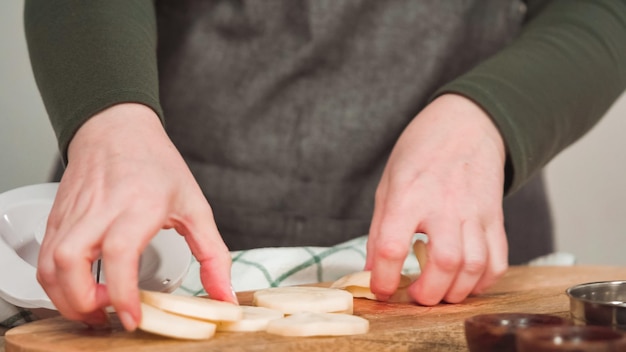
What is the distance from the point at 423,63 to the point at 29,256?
2.06 ft

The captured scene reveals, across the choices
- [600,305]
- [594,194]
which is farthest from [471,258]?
[594,194]

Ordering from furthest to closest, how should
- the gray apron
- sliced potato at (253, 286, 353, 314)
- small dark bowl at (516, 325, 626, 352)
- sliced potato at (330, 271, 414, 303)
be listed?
the gray apron → sliced potato at (330, 271, 414, 303) → sliced potato at (253, 286, 353, 314) → small dark bowl at (516, 325, 626, 352)

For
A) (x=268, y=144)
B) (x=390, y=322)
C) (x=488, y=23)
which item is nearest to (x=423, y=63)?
(x=488, y=23)

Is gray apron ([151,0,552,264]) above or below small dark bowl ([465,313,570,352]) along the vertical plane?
above

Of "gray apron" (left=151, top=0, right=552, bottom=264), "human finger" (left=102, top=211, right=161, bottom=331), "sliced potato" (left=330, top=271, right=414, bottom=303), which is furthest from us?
"gray apron" (left=151, top=0, right=552, bottom=264)

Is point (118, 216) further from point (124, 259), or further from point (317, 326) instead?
point (317, 326)

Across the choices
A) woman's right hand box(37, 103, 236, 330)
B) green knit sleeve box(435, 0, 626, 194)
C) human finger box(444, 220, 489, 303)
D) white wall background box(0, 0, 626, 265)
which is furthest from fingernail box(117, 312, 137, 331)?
white wall background box(0, 0, 626, 265)

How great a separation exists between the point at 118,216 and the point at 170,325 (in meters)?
0.10

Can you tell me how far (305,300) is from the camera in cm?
80

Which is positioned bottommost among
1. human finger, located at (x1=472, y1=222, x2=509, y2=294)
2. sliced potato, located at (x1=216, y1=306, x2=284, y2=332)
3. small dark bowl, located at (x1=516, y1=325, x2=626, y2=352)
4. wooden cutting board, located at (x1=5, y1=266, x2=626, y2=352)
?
wooden cutting board, located at (x1=5, y1=266, x2=626, y2=352)

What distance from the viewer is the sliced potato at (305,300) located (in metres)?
0.79

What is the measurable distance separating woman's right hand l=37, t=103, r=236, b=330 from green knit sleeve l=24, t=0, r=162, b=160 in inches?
1.0

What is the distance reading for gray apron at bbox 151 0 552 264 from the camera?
3.97 feet

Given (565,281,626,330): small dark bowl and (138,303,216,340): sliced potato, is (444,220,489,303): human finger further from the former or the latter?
(138,303,216,340): sliced potato
